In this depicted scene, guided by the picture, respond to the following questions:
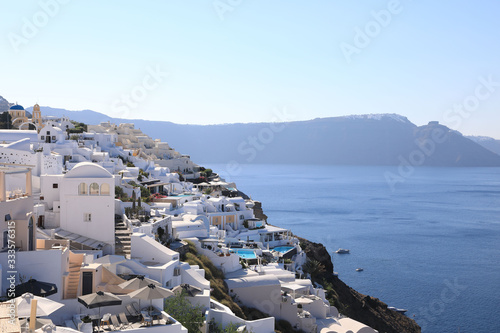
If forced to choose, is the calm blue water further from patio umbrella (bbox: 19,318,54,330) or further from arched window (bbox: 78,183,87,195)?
patio umbrella (bbox: 19,318,54,330)

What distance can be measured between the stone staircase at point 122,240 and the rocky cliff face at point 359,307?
1368cm

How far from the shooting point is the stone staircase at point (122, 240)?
688 inches

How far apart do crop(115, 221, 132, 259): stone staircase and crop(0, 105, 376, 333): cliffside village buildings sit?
0.04 m

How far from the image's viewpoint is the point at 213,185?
1816 inches

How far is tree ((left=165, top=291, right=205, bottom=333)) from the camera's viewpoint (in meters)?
13.7

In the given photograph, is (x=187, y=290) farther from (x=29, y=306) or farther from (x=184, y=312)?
(x=29, y=306)

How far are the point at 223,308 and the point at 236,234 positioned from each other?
1443cm

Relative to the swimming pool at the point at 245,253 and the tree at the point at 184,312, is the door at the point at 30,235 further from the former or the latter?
the swimming pool at the point at 245,253

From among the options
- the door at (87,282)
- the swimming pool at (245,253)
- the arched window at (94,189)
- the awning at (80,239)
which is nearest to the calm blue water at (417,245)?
the swimming pool at (245,253)

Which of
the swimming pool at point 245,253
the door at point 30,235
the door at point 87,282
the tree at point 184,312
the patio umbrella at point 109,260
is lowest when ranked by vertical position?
the swimming pool at point 245,253

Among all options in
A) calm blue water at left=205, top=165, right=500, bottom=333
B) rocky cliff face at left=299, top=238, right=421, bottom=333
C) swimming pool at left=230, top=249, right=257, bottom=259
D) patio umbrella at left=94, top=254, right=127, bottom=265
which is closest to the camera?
patio umbrella at left=94, top=254, right=127, bottom=265

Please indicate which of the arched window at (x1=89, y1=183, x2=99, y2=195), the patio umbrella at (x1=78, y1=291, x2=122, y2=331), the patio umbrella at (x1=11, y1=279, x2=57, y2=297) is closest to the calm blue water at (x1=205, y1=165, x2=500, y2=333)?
the arched window at (x1=89, y1=183, x2=99, y2=195)

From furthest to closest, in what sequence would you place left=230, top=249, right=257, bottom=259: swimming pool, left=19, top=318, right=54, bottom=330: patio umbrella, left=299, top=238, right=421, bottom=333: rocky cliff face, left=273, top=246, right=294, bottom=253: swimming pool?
left=299, top=238, right=421, bottom=333: rocky cliff face → left=273, top=246, right=294, bottom=253: swimming pool → left=230, top=249, right=257, bottom=259: swimming pool → left=19, top=318, right=54, bottom=330: patio umbrella

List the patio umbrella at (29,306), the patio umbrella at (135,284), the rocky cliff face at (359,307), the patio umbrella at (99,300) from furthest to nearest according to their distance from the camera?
the rocky cliff face at (359,307) → the patio umbrella at (135,284) → the patio umbrella at (99,300) → the patio umbrella at (29,306)
